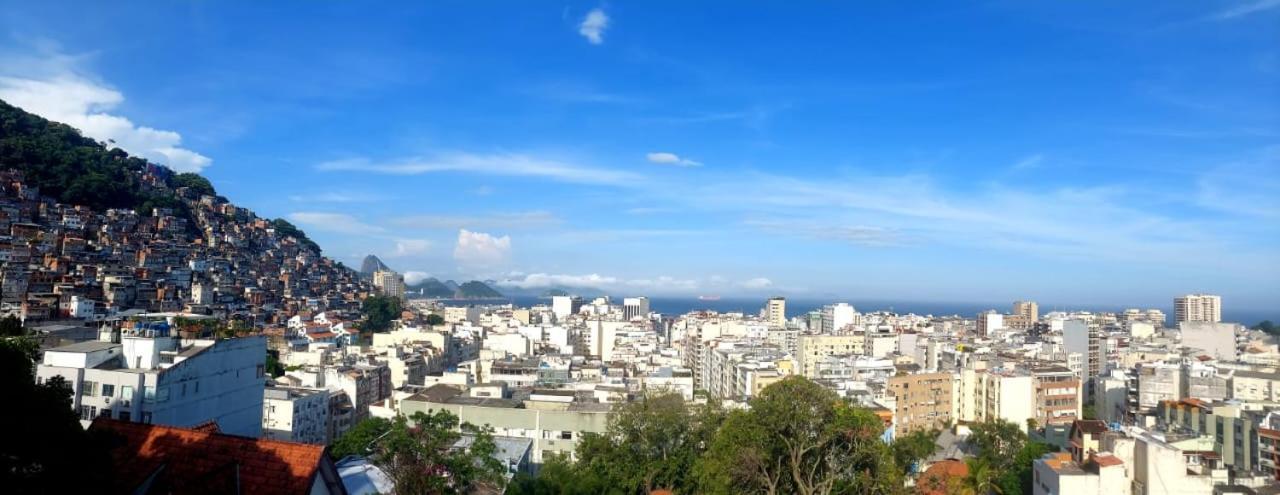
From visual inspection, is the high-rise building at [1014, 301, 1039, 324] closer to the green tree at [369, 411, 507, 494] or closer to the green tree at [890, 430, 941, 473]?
the green tree at [890, 430, 941, 473]

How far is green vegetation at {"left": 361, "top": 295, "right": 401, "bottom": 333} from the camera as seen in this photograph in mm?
68500

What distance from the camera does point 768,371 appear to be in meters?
40.7

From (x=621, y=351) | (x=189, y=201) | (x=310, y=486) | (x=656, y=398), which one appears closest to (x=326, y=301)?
(x=189, y=201)

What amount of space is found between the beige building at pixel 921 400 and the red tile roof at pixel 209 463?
34.0 metres

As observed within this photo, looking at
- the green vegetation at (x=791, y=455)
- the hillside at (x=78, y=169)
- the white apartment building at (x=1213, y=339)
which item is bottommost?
the green vegetation at (x=791, y=455)

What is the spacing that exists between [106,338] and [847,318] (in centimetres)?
9602

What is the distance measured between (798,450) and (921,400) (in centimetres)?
2436

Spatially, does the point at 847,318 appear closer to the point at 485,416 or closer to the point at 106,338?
the point at 485,416

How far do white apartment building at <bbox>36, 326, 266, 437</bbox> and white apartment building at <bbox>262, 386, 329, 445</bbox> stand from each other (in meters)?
6.44

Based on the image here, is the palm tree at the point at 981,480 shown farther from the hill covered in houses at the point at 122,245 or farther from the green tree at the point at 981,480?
the hill covered in houses at the point at 122,245

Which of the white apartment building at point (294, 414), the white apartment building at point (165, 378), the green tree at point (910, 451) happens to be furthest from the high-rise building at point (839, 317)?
the white apartment building at point (165, 378)

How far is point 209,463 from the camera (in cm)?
756

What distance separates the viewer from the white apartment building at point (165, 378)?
17.6 m

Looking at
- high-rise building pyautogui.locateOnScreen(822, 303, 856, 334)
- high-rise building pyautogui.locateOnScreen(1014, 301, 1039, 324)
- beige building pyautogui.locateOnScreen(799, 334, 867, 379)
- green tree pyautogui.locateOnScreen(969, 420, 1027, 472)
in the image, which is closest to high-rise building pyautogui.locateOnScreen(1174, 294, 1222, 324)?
high-rise building pyautogui.locateOnScreen(1014, 301, 1039, 324)
